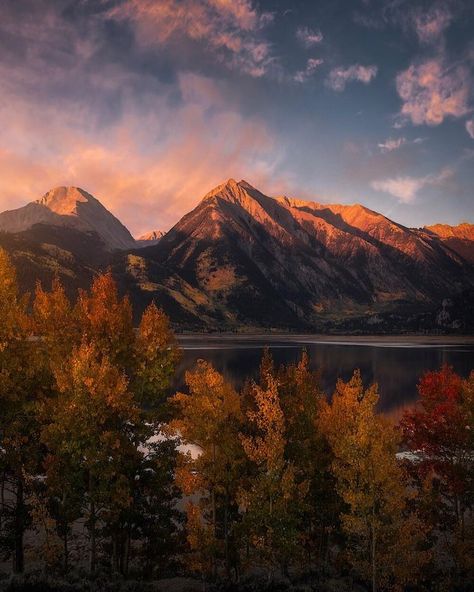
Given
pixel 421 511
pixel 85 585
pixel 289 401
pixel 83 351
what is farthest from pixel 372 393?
pixel 85 585

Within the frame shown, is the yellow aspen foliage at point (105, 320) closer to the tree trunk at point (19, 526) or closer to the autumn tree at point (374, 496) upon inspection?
the tree trunk at point (19, 526)

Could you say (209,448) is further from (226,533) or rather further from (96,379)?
(96,379)

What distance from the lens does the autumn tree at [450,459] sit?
3534 centimetres

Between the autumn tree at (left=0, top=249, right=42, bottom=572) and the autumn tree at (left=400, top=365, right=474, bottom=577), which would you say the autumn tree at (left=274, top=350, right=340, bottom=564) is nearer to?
the autumn tree at (left=400, top=365, right=474, bottom=577)

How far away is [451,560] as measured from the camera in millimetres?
38812

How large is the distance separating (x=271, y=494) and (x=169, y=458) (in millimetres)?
6994

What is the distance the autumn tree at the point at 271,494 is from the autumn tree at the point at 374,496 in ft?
10.7

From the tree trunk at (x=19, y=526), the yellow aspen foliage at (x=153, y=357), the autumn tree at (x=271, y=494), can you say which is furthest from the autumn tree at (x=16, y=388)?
the autumn tree at (x=271, y=494)

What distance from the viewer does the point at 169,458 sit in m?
30.6

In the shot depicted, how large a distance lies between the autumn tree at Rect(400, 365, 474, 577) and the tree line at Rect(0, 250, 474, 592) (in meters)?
0.49

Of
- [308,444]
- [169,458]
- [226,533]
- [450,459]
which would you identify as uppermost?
[308,444]

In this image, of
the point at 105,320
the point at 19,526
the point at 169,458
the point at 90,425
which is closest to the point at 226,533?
the point at 169,458

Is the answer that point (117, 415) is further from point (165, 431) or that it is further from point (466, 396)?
point (466, 396)

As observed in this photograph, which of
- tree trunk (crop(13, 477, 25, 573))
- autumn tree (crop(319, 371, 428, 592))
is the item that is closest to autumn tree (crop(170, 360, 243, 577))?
autumn tree (crop(319, 371, 428, 592))
